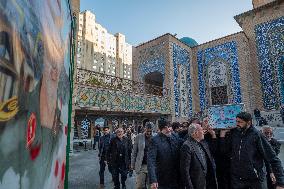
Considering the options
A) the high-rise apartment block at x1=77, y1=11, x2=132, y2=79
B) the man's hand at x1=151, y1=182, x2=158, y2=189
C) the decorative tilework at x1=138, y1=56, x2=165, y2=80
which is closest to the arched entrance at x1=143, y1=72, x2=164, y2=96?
the decorative tilework at x1=138, y1=56, x2=165, y2=80

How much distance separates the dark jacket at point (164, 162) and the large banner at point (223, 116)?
9.23ft

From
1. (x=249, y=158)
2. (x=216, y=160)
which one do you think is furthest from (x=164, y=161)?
(x=249, y=158)

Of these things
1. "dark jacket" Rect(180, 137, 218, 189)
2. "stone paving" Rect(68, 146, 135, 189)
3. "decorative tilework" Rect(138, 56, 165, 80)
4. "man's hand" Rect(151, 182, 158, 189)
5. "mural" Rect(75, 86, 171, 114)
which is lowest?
"stone paving" Rect(68, 146, 135, 189)

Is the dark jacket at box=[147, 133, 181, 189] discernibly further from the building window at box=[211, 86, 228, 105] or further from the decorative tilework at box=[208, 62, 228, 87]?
the decorative tilework at box=[208, 62, 228, 87]

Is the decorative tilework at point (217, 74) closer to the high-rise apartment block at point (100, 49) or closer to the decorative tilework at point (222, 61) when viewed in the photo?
the decorative tilework at point (222, 61)

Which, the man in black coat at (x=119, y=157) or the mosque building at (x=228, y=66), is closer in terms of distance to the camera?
the man in black coat at (x=119, y=157)

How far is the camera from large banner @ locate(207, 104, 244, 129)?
20.6 ft

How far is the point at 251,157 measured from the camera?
338 centimetres

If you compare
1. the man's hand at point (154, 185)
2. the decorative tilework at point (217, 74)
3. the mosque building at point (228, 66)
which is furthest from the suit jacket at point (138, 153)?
the decorative tilework at point (217, 74)

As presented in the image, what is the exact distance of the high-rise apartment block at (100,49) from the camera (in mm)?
51156

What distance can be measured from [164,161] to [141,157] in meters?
1.18

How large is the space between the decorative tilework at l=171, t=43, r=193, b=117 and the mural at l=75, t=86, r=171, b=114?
3.88 ft

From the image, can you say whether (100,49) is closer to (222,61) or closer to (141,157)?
(222,61)

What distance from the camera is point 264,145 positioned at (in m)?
3.44
